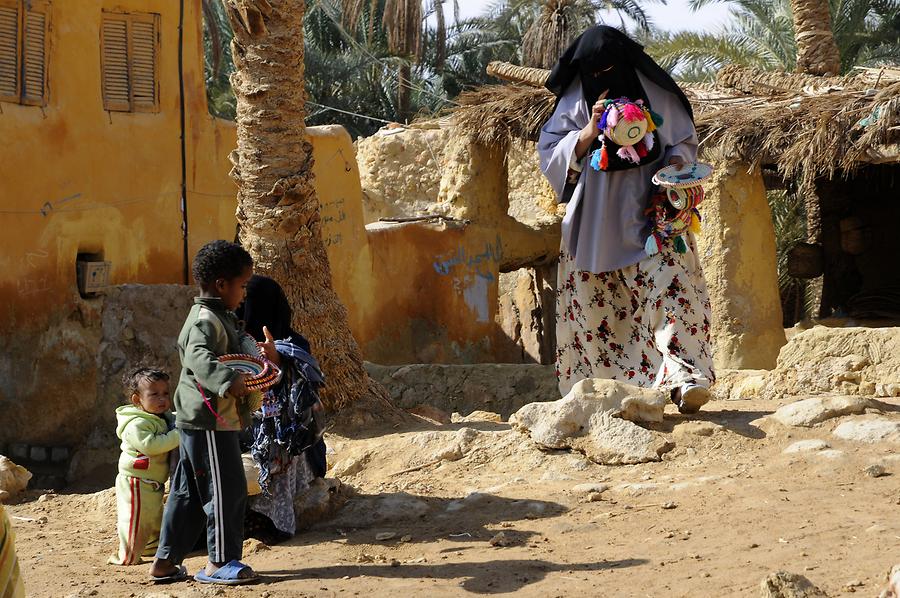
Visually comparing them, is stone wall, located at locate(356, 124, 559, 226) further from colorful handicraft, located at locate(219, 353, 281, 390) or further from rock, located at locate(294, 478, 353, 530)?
colorful handicraft, located at locate(219, 353, 281, 390)

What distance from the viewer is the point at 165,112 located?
1047 centimetres

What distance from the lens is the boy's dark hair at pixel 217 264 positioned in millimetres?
4777

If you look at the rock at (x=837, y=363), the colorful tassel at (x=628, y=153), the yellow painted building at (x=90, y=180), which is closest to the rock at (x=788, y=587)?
the colorful tassel at (x=628, y=153)

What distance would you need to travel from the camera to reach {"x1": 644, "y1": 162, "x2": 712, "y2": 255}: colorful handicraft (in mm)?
6211

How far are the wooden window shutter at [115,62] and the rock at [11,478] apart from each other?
3839 millimetres

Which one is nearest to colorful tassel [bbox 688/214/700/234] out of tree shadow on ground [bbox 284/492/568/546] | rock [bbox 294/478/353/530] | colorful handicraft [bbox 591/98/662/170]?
colorful handicraft [bbox 591/98/662/170]

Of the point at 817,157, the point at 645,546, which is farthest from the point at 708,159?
the point at 645,546

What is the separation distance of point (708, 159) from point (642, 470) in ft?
19.5

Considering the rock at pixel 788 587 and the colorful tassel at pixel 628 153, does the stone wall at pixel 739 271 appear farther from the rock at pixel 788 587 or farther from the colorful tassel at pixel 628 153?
the rock at pixel 788 587

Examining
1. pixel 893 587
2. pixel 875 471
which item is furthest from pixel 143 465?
pixel 893 587

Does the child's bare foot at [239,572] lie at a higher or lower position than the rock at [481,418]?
lower

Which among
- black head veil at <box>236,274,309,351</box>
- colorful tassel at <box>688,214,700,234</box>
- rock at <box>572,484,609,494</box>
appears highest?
colorful tassel at <box>688,214,700,234</box>

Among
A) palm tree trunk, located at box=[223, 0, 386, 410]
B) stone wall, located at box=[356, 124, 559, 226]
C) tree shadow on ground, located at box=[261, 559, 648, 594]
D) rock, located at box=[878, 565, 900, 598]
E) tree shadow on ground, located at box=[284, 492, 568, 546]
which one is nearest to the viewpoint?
rock, located at box=[878, 565, 900, 598]

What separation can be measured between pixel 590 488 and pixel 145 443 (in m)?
1.93
